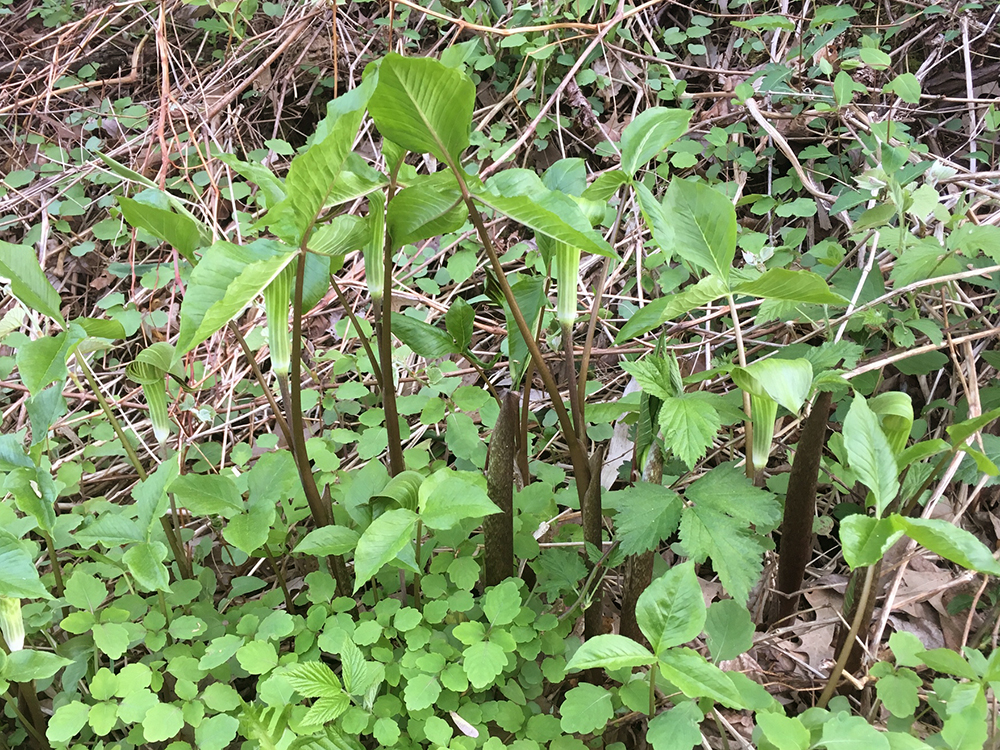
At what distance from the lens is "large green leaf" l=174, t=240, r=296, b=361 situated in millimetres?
855

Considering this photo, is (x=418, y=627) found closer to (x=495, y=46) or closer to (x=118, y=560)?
(x=118, y=560)

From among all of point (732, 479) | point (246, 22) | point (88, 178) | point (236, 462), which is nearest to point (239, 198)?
point (88, 178)

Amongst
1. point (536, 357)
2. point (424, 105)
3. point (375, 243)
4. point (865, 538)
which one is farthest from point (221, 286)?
point (865, 538)

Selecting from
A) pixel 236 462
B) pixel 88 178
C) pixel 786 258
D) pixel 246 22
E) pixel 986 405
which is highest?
pixel 246 22

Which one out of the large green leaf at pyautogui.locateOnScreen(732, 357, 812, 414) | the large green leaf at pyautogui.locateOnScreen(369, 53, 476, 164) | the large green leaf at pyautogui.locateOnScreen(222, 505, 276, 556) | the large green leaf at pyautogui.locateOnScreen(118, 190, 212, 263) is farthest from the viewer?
the large green leaf at pyautogui.locateOnScreen(222, 505, 276, 556)

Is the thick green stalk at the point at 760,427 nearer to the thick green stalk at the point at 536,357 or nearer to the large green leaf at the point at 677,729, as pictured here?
the thick green stalk at the point at 536,357

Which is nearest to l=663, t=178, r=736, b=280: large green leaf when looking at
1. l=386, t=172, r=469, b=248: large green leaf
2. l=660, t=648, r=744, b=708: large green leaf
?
l=386, t=172, r=469, b=248: large green leaf

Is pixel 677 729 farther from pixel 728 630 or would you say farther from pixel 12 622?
pixel 12 622

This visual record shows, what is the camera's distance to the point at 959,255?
1.60 m

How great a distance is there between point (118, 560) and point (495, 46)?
2.48 m

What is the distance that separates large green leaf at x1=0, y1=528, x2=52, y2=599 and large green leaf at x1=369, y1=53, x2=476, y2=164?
820mm

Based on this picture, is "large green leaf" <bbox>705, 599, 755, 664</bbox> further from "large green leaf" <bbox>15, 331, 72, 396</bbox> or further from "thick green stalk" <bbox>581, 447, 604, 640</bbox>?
"large green leaf" <bbox>15, 331, 72, 396</bbox>

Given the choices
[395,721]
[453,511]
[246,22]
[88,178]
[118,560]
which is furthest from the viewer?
[246,22]

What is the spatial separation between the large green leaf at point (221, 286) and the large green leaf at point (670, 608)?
682mm
